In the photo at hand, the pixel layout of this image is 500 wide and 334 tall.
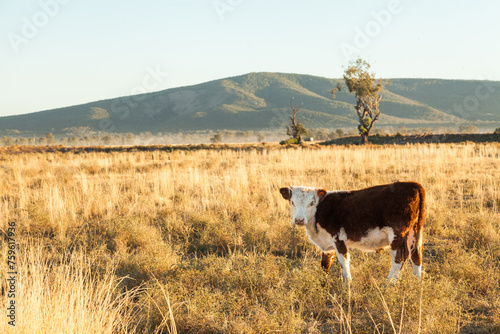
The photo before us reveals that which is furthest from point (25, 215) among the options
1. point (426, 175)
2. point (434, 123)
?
point (434, 123)

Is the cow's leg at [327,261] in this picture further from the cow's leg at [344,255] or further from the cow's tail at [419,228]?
the cow's tail at [419,228]

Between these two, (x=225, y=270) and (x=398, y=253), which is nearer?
(x=398, y=253)

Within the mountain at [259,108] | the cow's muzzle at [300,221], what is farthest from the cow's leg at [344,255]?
the mountain at [259,108]

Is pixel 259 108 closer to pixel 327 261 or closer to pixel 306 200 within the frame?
pixel 327 261

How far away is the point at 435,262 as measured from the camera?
5.56m

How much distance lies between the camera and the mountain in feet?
412

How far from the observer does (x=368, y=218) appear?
14.5 ft

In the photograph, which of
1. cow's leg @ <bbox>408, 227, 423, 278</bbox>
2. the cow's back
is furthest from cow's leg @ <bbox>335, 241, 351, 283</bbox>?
cow's leg @ <bbox>408, 227, 423, 278</bbox>

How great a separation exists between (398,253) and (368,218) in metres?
0.53

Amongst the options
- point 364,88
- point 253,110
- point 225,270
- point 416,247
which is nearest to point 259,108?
point 253,110

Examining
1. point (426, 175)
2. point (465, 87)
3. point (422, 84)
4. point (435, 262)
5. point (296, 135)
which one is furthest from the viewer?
point (422, 84)

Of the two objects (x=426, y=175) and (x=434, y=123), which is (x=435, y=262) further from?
(x=434, y=123)

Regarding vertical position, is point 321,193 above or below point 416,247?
above

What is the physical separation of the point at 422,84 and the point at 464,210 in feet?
582
